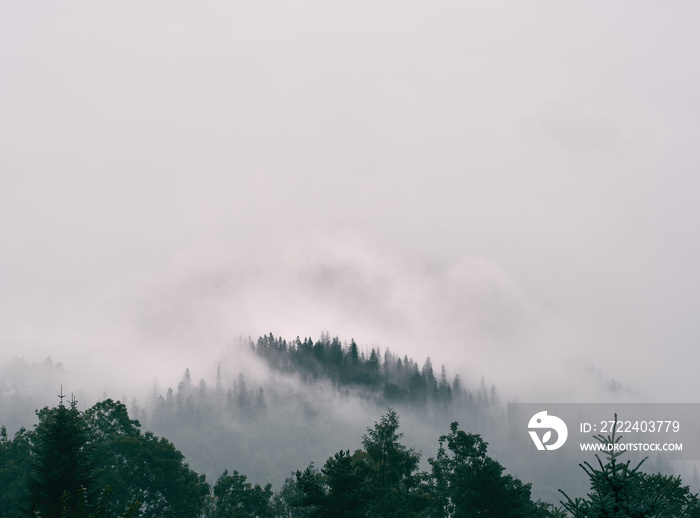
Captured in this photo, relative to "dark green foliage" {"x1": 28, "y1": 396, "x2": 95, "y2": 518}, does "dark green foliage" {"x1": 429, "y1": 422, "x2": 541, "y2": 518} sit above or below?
below

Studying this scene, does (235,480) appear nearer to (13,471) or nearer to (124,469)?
(124,469)

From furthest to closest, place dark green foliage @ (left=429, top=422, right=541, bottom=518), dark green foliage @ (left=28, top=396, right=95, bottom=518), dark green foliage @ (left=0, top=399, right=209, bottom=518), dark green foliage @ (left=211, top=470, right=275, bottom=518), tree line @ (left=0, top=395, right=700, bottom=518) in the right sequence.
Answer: dark green foliage @ (left=211, top=470, right=275, bottom=518), dark green foliage @ (left=0, top=399, right=209, bottom=518), dark green foliage @ (left=429, top=422, right=541, bottom=518), tree line @ (left=0, top=395, right=700, bottom=518), dark green foliage @ (left=28, top=396, right=95, bottom=518)

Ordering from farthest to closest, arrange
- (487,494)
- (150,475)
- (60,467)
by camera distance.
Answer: (150,475) < (487,494) < (60,467)

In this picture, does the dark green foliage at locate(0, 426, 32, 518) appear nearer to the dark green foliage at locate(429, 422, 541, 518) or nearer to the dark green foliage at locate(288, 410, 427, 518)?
the dark green foliage at locate(288, 410, 427, 518)

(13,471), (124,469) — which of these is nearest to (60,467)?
(124,469)

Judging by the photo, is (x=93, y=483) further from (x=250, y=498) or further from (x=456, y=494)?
(x=456, y=494)

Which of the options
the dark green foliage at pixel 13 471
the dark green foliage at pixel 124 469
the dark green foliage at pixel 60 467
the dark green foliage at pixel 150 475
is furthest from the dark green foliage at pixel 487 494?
the dark green foliage at pixel 13 471

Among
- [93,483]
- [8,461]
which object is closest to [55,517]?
[93,483]

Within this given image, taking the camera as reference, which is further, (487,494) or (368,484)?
(487,494)

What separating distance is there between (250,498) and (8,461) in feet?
77.1

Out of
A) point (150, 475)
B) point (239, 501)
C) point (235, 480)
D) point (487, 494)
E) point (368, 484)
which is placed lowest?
point (239, 501)

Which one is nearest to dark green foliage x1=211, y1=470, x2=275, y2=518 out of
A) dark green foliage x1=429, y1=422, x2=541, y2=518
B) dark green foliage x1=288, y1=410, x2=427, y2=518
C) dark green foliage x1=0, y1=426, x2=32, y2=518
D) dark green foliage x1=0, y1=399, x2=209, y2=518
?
dark green foliage x1=0, y1=399, x2=209, y2=518

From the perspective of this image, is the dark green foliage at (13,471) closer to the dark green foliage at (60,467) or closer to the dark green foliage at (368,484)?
the dark green foliage at (60,467)

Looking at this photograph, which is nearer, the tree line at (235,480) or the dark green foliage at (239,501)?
the tree line at (235,480)
